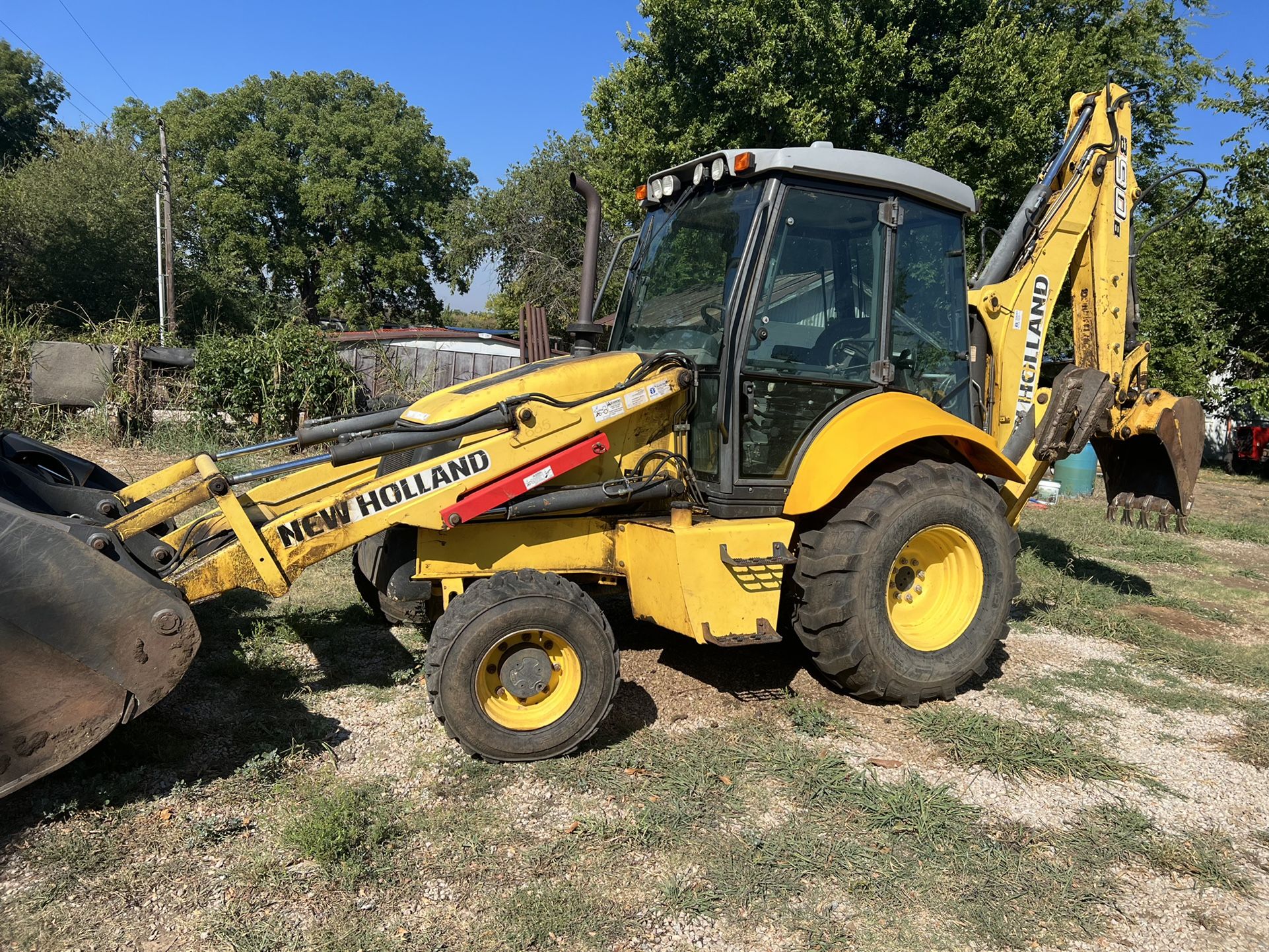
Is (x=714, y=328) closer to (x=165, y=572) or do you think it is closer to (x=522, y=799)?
(x=522, y=799)

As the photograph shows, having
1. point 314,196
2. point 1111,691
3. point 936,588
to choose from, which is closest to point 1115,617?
point 1111,691

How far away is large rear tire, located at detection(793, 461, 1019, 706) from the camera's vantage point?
418 centimetres

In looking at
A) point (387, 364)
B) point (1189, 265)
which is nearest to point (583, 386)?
point (387, 364)

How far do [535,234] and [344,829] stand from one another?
28607mm

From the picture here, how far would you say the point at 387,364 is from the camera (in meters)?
13.9

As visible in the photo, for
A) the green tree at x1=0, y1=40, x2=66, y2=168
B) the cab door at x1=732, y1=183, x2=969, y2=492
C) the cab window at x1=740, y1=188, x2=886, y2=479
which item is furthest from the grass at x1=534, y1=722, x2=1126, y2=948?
the green tree at x1=0, y1=40, x2=66, y2=168

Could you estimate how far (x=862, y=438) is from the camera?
4184mm

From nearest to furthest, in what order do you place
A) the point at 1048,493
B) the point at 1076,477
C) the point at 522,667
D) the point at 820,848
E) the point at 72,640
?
the point at 72,640
the point at 820,848
the point at 522,667
the point at 1048,493
the point at 1076,477

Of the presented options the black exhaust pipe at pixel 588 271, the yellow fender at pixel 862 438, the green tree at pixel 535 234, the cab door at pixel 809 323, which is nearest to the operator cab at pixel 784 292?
the cab door at pixel 809 323

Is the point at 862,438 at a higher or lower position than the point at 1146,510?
higher

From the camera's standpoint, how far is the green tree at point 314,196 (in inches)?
1426

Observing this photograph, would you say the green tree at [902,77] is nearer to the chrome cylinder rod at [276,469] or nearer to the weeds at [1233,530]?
the weeds at [1233,530]

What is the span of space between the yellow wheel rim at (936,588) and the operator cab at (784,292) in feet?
2.69

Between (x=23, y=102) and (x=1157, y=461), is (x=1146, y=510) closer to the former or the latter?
(x=1157, y=461)
